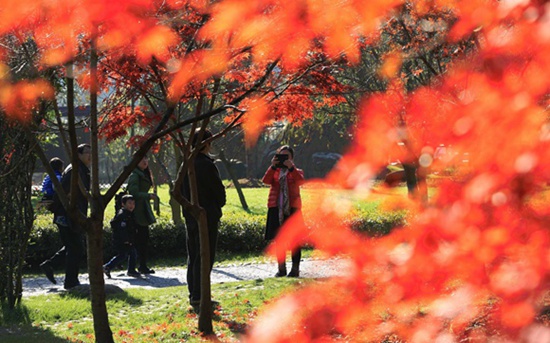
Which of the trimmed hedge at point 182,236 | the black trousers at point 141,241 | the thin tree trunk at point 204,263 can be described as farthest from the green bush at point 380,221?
the thin tree trunk at point 204,263

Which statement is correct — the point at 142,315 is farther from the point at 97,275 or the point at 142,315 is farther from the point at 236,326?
the point at 97,275

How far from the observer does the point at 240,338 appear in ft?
21.1

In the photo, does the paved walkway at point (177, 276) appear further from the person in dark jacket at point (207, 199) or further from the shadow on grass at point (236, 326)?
the shadow on grass at point (236, 326)

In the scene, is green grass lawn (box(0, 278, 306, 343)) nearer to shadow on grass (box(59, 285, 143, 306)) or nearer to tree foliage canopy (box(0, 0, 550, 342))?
shadow on grass (box(59, 285, 143, 306))

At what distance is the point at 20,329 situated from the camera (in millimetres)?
7191

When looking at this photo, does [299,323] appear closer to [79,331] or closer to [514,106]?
[514,106]

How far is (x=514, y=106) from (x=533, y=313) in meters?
0.38

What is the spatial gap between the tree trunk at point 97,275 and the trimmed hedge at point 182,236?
7626 millimetres

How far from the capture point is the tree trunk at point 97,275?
5359 millimetres

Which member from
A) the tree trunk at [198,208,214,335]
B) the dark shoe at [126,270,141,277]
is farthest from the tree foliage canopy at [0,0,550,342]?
the dark shoe at [126,270,141,277]

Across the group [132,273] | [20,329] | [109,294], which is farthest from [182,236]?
[20,329]

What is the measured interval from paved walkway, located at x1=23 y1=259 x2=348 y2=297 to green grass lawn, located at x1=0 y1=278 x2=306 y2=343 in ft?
3.34

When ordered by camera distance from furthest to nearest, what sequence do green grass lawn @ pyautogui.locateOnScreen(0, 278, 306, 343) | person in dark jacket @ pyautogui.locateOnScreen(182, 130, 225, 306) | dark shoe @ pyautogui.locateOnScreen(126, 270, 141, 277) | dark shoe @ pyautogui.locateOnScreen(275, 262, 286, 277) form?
dark shoe @ pyautogui.locateOnScreen(126, 270, 141, 277) → dark shoe @ pyautogui.locateOnScreen(275, 262, 286, 277) → person in dark jacket @ pyautogui.locateOnScreen(182, 130, 225, 306) → green grass lawn @ pyautogui.locateOnScreen(0, 278, 306, 343)

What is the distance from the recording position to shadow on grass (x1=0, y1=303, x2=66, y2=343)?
661cm
